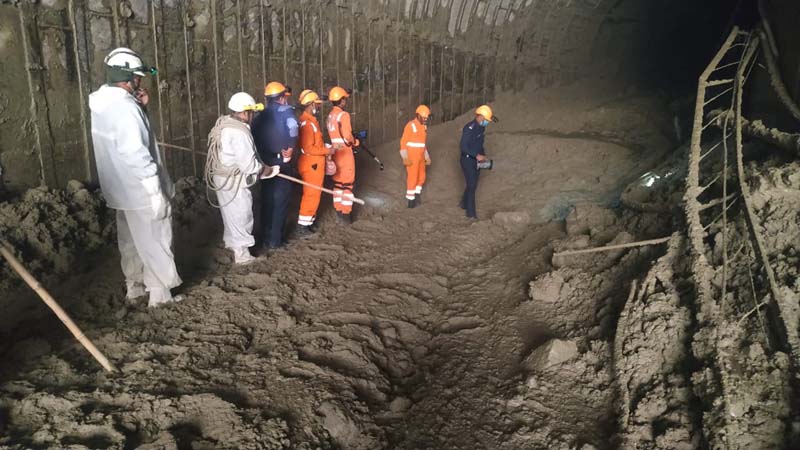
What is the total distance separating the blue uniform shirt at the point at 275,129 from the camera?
18.9 ft

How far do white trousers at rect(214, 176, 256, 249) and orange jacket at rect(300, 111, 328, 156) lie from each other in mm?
1198

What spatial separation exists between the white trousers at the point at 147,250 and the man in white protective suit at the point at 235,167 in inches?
36.8

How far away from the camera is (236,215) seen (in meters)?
5.20

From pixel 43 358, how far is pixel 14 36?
2846 millimetres

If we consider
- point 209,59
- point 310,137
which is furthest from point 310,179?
point 209,59

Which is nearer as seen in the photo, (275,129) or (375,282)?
(375,282)

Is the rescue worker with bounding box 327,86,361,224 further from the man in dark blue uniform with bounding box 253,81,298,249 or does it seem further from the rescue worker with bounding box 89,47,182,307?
the rescue worker with bounding box 89,47,182,307

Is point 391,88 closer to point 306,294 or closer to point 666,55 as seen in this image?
point 306,294

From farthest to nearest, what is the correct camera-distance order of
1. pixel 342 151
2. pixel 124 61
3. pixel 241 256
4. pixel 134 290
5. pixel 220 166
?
pixel 342 151
pixel 241 256
pixel 220 166
pixel 134 290
pixel 124 61

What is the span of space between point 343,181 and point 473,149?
6.20ft

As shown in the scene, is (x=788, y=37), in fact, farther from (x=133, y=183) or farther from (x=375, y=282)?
(x=133, y=183)

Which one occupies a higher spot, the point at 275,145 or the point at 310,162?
the point at 275,145

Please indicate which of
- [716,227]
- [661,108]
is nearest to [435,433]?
[716,227]

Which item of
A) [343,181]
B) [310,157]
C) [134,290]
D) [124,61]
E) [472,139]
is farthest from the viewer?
[472,139]
